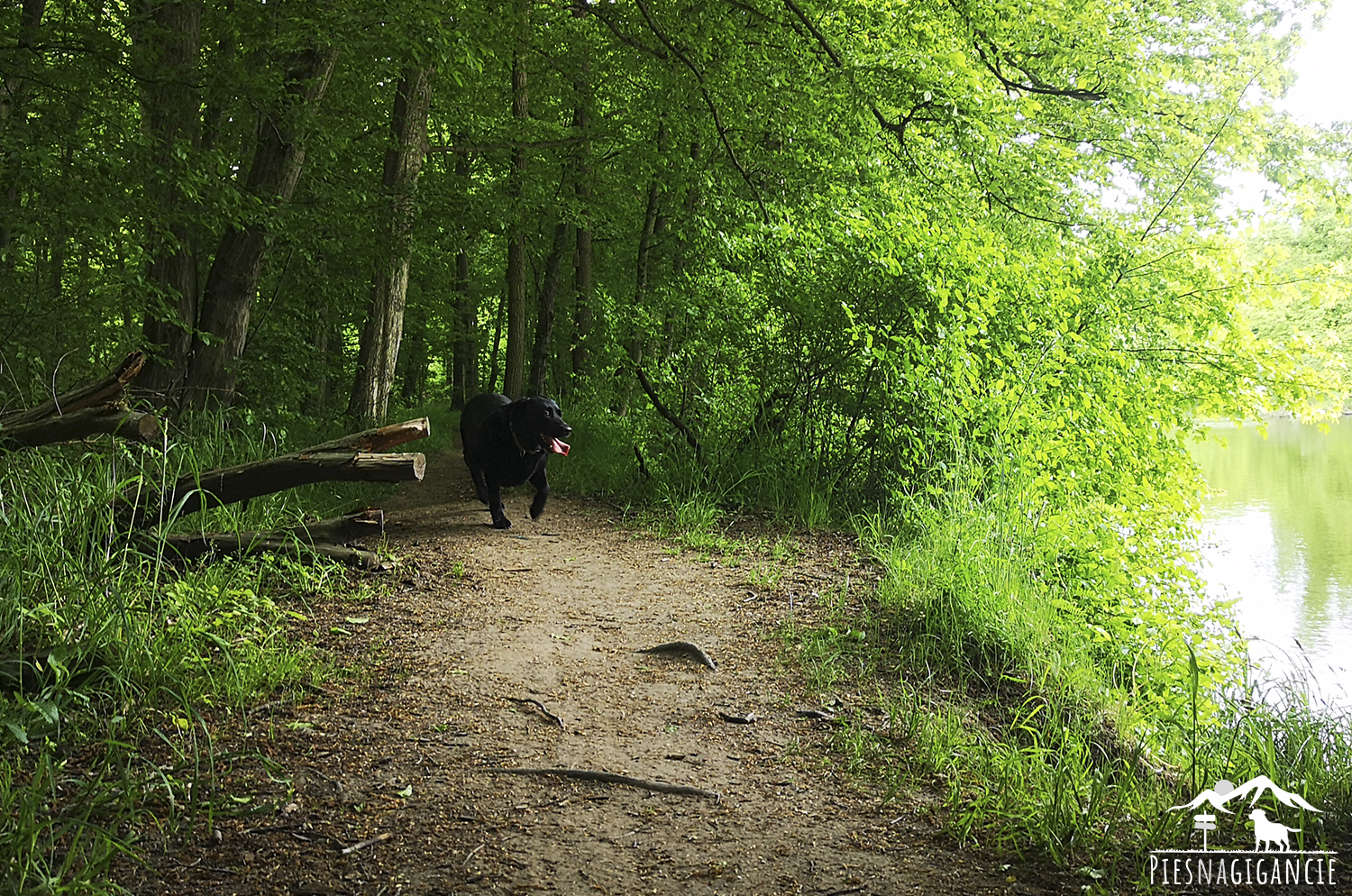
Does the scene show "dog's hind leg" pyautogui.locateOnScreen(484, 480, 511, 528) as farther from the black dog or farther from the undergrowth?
Result: the undergrowth

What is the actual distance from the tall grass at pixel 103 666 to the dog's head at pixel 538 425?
255 centimetres

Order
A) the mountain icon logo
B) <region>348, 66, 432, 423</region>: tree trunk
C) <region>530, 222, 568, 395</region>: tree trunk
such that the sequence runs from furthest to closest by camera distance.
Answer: <region>530, 222, 568, 395</region>: tree trunk < <region>348, 66, 432, 423</region>: tree trunk < the mountain icon logo

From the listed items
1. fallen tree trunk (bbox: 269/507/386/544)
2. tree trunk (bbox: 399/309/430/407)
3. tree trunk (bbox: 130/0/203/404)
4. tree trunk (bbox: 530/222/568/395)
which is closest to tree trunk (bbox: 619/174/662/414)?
tree trunk (bbox: 530/222/568/395)

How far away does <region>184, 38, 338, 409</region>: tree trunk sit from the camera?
7488 mm

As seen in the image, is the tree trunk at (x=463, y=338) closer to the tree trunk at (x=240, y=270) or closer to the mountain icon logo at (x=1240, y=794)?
the tree trunk at (x=240, y=270)

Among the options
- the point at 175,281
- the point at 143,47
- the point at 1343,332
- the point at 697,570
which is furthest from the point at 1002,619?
the point at 1343,332

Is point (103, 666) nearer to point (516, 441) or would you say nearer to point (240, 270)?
point (516, 441)

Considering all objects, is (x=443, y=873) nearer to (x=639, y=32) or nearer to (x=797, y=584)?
(x=797, y=584)

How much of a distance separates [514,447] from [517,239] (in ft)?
18.9

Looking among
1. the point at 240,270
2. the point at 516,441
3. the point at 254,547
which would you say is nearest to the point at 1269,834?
the point at 254,547

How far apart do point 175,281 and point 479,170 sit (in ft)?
21.9

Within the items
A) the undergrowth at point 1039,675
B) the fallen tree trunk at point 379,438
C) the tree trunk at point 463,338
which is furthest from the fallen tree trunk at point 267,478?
the tree trunk at point 463,338

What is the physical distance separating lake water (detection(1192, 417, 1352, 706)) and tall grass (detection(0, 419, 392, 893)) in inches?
190

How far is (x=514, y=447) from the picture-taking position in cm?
719
